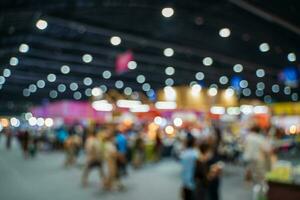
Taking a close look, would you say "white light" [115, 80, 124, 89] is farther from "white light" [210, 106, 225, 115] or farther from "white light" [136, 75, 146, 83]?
"white light" [210, 106, 225, 115]

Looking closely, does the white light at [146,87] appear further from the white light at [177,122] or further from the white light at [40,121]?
the white light at [177,122]

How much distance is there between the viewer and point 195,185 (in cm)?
598

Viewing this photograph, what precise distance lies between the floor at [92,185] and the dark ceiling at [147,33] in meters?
5.31

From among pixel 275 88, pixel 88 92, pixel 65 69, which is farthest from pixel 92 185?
pixel 275 88

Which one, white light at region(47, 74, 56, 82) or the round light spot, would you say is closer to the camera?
white light at region(47, 74, 56, 82)

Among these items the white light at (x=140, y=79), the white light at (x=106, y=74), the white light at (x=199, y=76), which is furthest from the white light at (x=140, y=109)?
the white light at (x=140, y=79)

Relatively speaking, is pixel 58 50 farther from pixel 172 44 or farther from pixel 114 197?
pixel 114 197

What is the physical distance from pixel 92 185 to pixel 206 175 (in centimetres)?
556

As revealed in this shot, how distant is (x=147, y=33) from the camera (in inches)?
719

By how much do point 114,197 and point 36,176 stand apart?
181 inches

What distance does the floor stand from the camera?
9250 mm

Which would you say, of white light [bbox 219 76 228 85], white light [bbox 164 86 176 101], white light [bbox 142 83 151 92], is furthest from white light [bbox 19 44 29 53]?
white light [bbox 219 76 228 85]

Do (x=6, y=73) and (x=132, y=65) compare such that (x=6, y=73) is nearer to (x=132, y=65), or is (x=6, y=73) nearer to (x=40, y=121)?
(x=132, y=65)

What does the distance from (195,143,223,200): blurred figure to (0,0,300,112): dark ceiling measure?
Answer: 824cm
